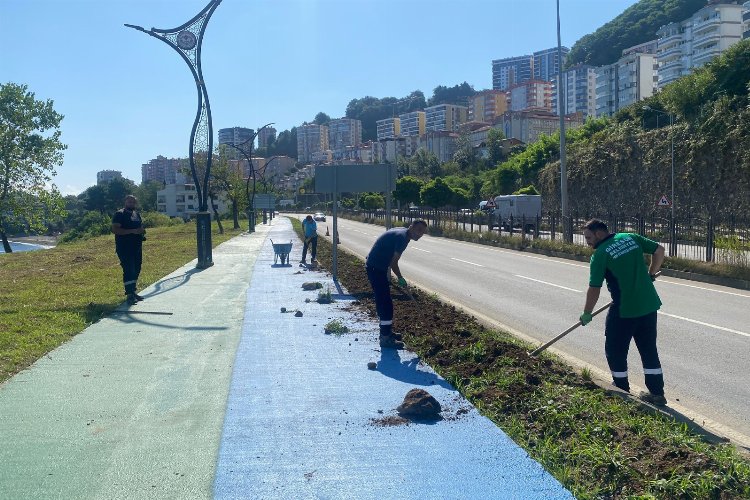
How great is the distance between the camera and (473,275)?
18266 millimetres

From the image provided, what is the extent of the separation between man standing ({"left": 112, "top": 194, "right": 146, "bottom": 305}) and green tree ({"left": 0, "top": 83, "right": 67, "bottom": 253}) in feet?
51.8

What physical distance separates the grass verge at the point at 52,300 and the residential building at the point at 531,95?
168877 millimetres

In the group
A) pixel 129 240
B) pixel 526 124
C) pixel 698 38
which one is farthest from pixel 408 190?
pixel 526 124

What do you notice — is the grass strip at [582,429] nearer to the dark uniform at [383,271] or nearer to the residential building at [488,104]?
the dark uniform at [383,271]

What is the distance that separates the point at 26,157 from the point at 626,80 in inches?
4189

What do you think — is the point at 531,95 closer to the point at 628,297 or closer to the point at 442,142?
the point at 442,142

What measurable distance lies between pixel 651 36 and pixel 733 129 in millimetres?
98086

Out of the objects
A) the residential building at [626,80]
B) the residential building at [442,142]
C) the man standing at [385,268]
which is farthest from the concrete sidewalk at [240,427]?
the residential building at [442,142]

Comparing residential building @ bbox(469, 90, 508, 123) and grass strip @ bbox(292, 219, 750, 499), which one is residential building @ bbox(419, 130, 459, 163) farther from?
grass strip @ bbox(292, 219, 750, 499)

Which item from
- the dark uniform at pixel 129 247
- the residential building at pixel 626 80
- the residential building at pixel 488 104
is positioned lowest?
the dark uniform at pixel 129 247

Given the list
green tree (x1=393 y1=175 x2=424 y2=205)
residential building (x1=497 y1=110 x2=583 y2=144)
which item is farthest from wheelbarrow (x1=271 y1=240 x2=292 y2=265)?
residential building (x1=497 y1=110 x2=583 y2=144)

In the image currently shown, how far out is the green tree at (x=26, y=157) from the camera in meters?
25.8

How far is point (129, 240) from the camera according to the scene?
11.5m

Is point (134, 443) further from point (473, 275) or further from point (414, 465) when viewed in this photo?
point (473, 275)
